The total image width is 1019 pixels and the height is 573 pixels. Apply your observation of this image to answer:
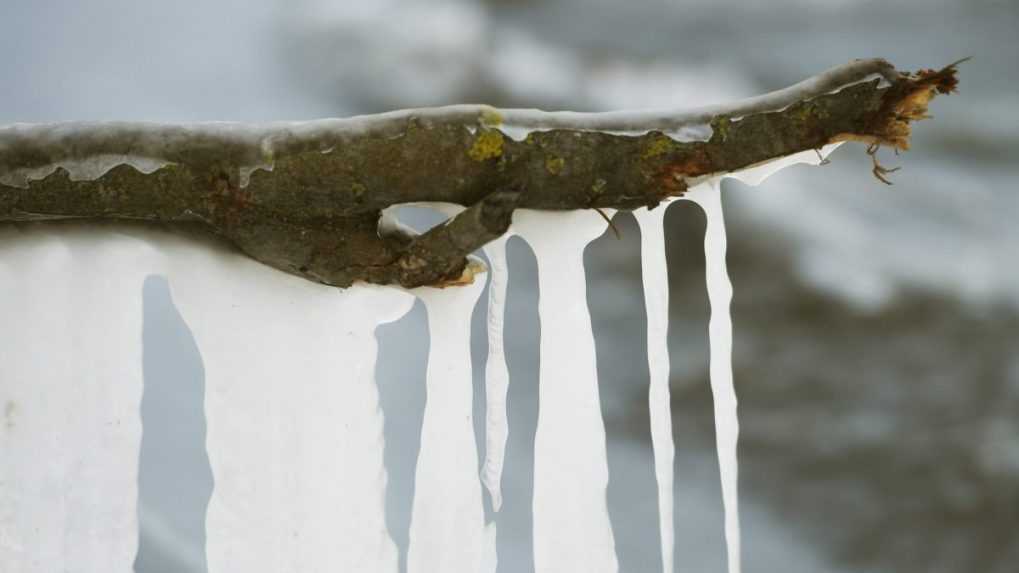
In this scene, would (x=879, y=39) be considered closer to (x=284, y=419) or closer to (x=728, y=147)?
(x=728, y=147)

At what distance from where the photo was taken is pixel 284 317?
1.15 m

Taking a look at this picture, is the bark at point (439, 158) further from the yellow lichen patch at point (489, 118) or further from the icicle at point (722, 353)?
the icicle at point (722, 353)

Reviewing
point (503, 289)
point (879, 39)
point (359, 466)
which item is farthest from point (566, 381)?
point (879, 39)

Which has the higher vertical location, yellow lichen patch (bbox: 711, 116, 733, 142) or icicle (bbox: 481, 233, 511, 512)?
yellow lichen patch (bbox: 711, 116, 733, 142)

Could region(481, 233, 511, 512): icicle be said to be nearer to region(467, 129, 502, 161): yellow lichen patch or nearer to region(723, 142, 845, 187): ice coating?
region(467, 129, 502, 161): yellow lichen patch

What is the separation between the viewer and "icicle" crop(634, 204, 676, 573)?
118 centimetres

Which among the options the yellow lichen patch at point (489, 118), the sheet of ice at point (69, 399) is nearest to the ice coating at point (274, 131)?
the yellow lichen patch at point (489, 118)

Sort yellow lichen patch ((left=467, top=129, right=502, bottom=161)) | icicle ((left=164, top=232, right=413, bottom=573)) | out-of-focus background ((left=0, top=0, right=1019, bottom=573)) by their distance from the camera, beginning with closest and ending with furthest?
yellow lichen patch ((left=467, top=129, right=502, bottom=161))
icicle ((left=164, top=232, right=413, bottom=573))
out-of-focus background ((left=0, top=0, right=1019, bottom=573))

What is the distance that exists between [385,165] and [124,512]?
1.64 ft

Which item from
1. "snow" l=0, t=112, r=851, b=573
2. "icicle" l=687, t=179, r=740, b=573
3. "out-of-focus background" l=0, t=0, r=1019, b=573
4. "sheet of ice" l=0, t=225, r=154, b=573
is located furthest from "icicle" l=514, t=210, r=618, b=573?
"out-of-focus background" l=0, t=0, r=1019, b=573

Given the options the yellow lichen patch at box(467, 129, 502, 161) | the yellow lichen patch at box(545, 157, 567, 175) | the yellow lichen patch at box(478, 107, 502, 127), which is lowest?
the yellow lichen patch at box(545, 157, 567, 175)

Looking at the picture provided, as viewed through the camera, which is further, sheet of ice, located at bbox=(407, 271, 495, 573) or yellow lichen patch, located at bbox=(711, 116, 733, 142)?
sheet of ice, located at bbox=(407, 271, 495, 573)

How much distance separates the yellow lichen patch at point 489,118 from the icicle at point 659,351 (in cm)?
22

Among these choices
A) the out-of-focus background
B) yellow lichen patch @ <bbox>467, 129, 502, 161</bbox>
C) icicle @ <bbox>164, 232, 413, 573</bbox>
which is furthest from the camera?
the out-of-focus background
